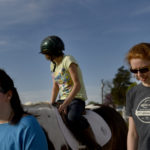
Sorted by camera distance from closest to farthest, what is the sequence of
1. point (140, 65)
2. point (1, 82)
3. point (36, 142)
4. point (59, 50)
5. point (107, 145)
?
point (36, 142) < point (1, 82) < point (140, 65) < point (59, 50) < point (107, 145)

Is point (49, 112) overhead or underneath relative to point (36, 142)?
underneath

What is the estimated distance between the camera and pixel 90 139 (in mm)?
5133

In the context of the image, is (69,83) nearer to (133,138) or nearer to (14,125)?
(133,138)

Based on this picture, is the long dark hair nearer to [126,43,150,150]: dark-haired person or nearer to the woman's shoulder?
the woman's shoulder

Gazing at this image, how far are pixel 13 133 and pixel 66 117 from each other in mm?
3086

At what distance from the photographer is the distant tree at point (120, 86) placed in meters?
61.2

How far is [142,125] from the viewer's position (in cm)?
256

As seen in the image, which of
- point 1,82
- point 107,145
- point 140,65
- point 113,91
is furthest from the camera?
point 113,91

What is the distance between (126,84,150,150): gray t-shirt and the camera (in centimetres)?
252

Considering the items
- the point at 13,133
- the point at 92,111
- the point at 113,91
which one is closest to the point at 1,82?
the point at 13,133

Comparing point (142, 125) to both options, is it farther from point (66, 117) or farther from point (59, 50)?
point (59, 50)

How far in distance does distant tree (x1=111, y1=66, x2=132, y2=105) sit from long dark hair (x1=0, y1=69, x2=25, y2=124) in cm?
5864

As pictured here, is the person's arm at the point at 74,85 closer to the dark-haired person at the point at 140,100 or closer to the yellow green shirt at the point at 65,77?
the yellow green shirt at the point at 65,77

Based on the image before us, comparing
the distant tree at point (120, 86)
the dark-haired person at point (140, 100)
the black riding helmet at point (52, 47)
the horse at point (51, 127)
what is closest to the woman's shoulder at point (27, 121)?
the dark-haired person at point (140, 100)
